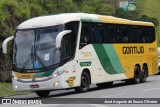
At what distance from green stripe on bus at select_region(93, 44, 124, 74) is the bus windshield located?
10.3ft

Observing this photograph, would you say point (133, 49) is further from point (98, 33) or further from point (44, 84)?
point (44, 84)

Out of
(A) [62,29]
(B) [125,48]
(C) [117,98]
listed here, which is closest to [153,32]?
(B) [125,48]

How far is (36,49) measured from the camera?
67.2 feet

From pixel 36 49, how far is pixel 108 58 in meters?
5.09

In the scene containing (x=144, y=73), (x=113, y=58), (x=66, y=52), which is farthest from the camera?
(x=144, y=73)

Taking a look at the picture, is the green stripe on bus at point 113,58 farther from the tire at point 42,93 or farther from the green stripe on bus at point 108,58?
the tire at point 42,93

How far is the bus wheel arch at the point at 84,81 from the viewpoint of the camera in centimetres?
2191

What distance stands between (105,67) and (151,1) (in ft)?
314

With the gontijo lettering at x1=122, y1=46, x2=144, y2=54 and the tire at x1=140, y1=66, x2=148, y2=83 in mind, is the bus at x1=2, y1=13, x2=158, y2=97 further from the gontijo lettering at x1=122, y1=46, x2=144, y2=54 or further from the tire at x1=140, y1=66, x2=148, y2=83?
the tire at x1=140, y1=66, x2=148, y2=83

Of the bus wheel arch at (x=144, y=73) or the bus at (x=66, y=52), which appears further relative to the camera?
the bus wheel arch at (x=144, y=73)

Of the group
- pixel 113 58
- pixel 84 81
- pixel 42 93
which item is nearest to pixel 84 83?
pixel 84 81

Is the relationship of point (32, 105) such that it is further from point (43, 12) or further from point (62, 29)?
point (43, 12)

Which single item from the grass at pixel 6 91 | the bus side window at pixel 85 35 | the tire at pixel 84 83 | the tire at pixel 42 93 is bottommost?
the grass at pixel 6 91

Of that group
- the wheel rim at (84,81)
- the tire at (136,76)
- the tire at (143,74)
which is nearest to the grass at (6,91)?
the wheel rim at (84,81)
